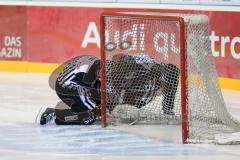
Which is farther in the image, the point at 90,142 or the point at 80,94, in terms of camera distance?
the point at 80,94

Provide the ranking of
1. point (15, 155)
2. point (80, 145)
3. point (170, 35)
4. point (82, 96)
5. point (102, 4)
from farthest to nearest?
point (102, 4), point (82, 96), point (170, 35), point (80, 145), point (15, 155)

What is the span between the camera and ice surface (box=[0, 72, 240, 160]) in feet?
16.5

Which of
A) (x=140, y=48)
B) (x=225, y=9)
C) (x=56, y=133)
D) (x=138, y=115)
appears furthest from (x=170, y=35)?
(x=225, y=9)

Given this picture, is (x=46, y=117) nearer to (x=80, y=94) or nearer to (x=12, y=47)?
(x=80, y=94)

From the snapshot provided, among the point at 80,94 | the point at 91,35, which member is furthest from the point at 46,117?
the point at 91,35

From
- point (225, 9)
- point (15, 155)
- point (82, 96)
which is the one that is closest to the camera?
point (15, 155)

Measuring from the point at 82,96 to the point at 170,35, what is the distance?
0.93m

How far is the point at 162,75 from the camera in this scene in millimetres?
5828

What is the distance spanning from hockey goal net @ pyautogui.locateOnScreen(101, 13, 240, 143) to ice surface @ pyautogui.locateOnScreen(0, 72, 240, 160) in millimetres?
145

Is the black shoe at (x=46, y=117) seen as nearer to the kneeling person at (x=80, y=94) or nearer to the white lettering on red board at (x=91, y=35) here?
the kneeling person at (x=80, y=94)

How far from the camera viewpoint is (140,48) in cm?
596

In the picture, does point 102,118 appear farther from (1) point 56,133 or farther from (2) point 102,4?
(2) point 102,4

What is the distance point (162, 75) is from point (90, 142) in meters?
0.82

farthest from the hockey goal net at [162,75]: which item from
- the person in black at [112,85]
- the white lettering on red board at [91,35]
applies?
the white lettering on red board at [91,35]
